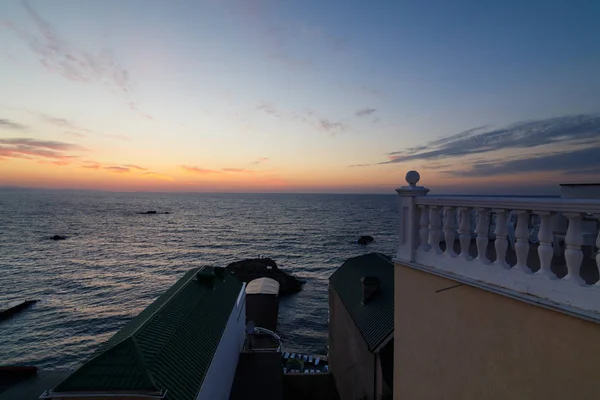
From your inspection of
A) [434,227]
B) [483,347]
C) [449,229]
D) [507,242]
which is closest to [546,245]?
[507,242]

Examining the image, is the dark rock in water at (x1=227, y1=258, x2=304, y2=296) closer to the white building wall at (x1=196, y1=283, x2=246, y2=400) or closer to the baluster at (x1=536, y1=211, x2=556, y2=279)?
the white building wall at (x1=196, y1=283, x2=246, y2=400)

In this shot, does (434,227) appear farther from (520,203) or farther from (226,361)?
(226,361)

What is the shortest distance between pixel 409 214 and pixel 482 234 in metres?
1.41

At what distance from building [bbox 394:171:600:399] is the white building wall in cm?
722

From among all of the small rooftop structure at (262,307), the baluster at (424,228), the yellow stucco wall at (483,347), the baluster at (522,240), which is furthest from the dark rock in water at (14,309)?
the baluster at (522,240)

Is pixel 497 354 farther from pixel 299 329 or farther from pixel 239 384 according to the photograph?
pixel 299 329

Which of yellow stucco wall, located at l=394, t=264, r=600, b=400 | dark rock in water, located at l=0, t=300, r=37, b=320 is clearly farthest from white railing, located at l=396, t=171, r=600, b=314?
dark rock in water, located at l=0, t=300, r=37, b=320

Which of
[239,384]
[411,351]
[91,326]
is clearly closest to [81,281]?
[91,326]

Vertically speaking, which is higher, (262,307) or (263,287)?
(263,287)

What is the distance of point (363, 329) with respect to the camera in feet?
37.3

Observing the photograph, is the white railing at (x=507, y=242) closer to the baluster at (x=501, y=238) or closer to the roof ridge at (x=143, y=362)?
the baluster at (x=501, y=238)

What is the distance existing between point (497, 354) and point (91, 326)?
37.5 metres

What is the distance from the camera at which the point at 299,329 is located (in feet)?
108

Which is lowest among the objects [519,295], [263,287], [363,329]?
[263,287]
